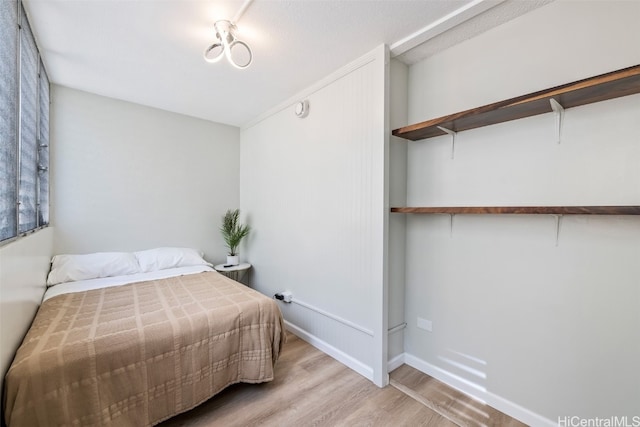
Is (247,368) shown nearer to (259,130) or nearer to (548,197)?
(548,197)

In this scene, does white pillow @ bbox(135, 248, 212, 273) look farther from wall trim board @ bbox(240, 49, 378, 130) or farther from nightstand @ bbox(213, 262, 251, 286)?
wall trim board @ bbox(240, 49, 378, 130)

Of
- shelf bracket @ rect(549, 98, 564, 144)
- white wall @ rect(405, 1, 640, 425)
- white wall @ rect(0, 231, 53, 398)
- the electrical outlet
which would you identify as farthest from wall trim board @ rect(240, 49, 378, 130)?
white wall @ rect(0, 231, 53, 398)

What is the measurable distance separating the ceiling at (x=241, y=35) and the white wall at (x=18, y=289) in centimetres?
147

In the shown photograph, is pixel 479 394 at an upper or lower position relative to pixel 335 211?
lower

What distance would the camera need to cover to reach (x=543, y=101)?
54.7 inches

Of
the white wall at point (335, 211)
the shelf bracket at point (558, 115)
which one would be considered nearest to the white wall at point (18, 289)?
the white wall at point (335, 211)

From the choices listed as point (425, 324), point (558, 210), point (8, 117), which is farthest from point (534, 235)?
point (8, 117)

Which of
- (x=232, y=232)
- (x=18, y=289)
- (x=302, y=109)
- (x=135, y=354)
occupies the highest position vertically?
(x=302, y=109)

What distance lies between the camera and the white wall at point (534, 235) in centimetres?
133

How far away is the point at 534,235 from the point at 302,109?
2.16 m

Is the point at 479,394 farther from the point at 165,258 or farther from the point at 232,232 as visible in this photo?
the point at 165,258

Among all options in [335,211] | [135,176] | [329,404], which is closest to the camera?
[329,404]

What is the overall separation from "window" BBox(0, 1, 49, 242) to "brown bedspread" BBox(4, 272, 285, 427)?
0.62 m

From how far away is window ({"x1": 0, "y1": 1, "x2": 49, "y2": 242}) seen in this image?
1.38 metres
